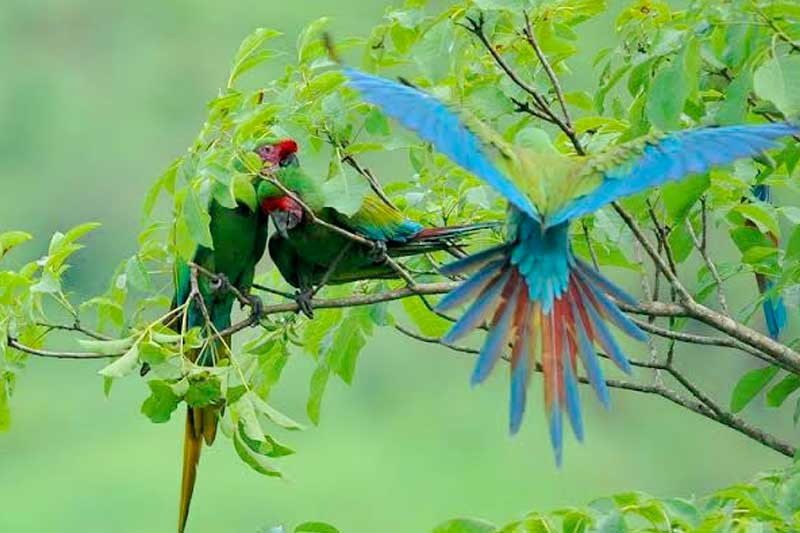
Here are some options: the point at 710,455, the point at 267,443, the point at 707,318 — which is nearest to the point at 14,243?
the point at 267,443

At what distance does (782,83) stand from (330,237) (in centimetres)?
81

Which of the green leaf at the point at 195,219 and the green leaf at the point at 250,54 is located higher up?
the green leaf at the point at 250,54

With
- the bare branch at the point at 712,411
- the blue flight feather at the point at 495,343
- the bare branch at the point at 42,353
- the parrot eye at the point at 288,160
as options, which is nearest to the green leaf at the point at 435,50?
the blue flight feather at the point at 495,343

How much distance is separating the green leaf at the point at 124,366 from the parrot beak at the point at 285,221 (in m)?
→ 0.54

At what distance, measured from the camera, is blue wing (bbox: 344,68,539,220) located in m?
1.54

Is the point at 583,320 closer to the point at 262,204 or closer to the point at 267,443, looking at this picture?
the point at 267,443

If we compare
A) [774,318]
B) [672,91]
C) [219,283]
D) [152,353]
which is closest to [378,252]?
[219,283]

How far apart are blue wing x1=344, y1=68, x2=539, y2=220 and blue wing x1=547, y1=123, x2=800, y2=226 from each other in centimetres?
6

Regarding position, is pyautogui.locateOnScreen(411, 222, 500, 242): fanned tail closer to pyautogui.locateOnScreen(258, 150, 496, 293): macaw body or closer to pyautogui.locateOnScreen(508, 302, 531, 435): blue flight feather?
pyautogui.locateOnScreen(258, 150, 496, 293): macaw body

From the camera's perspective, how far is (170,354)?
5.31ft

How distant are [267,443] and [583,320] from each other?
341 millimetres

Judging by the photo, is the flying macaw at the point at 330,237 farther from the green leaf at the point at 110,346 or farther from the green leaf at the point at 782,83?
the green leaf at the point at 782,83

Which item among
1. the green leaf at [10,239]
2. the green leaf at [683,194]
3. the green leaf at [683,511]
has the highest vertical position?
the green leaf at [683,194]

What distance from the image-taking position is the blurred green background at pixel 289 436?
3.84 m
